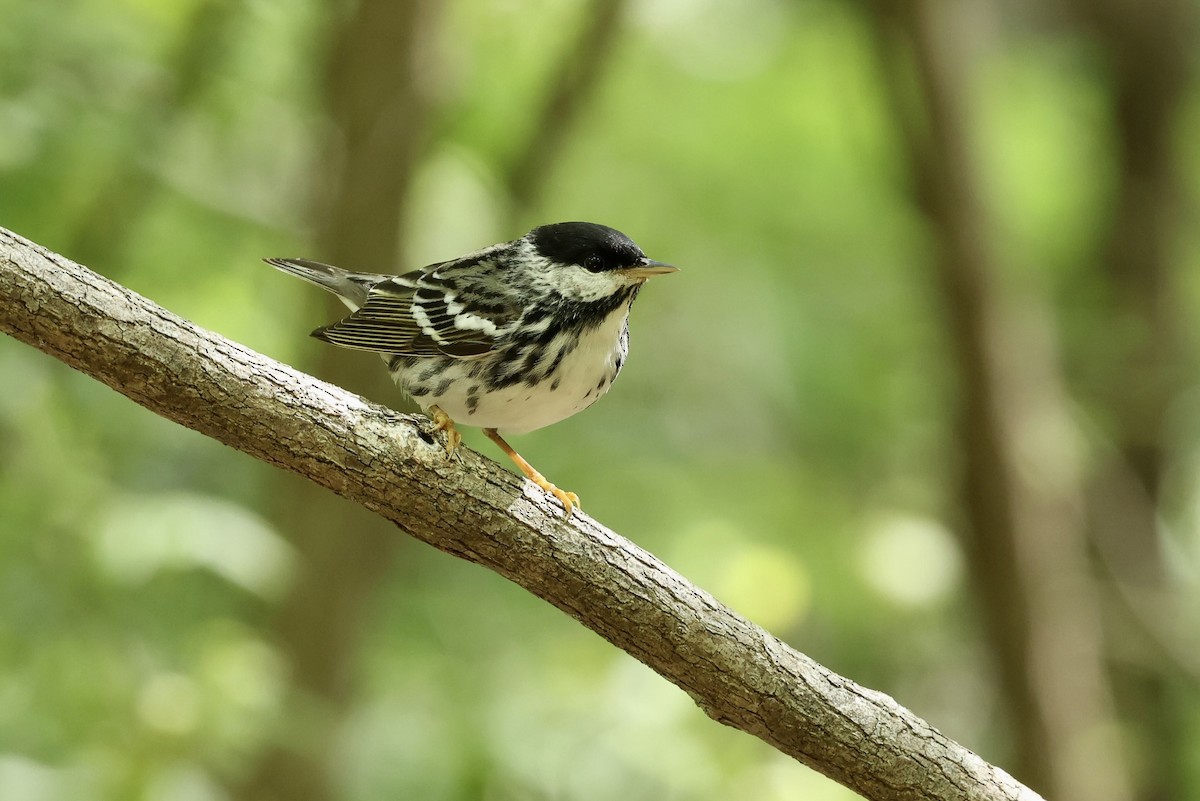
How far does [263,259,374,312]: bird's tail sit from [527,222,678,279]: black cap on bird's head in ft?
2.86

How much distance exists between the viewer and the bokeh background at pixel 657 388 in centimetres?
453

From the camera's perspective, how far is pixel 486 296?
12.7ft

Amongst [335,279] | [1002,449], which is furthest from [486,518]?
[1002,449]

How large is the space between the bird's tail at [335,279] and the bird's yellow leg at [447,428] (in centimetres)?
85

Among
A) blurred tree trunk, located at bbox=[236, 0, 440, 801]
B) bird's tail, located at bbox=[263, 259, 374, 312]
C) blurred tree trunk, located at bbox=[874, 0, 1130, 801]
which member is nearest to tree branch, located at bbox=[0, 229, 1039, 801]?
bird's tail, located at bbox=[263, 259, 374, 312]

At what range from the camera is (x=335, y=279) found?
4.38 m

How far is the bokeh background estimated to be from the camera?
4531 mm

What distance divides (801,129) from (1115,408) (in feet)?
9.85

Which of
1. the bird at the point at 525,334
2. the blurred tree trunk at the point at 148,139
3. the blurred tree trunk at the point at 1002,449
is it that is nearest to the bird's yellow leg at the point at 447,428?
the bird at the point at 525,334

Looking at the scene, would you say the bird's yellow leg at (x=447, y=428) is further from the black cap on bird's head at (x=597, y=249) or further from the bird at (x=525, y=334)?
the black cap on bird's head at (x=597, y=249)

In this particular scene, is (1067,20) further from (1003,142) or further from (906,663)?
(906,663)

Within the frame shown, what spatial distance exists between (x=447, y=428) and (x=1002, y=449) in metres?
4.54

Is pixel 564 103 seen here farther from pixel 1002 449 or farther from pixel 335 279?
pixel 1002 449

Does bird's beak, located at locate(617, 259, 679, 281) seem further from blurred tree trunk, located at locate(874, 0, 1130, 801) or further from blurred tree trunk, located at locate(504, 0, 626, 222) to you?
blurred tree trunk, located at locate(874, 0, 1130, 801)
